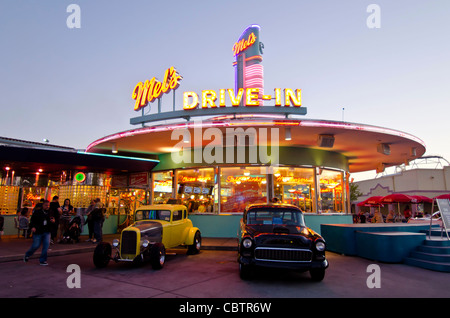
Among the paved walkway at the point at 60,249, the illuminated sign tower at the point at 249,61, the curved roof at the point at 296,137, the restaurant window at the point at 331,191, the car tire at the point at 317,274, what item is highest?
the illuminated sign tower at the point at 249,61

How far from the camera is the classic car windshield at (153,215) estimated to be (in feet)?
34.0

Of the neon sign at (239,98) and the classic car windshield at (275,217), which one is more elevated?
the neon sign at (239,98)

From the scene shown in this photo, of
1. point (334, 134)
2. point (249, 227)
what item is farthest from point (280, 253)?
point (334, 134)

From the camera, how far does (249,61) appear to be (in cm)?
1861

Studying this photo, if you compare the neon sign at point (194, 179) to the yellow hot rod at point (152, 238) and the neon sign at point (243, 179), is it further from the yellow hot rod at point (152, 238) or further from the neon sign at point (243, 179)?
the yellow hot rod at point (152, 238)

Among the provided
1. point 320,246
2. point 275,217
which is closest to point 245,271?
point 320,246

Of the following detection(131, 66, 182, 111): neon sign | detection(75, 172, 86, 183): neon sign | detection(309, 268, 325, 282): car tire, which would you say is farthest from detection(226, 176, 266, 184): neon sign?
detection(309, 268, 325, 282): car tire

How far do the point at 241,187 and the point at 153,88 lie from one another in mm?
6257

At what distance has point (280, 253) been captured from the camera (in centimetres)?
712

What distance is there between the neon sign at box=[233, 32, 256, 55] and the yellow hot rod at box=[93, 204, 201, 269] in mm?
11415

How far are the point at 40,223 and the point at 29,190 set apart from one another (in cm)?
1160

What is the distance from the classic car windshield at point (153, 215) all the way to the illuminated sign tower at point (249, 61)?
10059 mm

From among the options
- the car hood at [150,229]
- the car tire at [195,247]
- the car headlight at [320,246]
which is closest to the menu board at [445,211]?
the car headlight at [320,246]

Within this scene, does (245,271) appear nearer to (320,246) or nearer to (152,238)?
(320,246)
